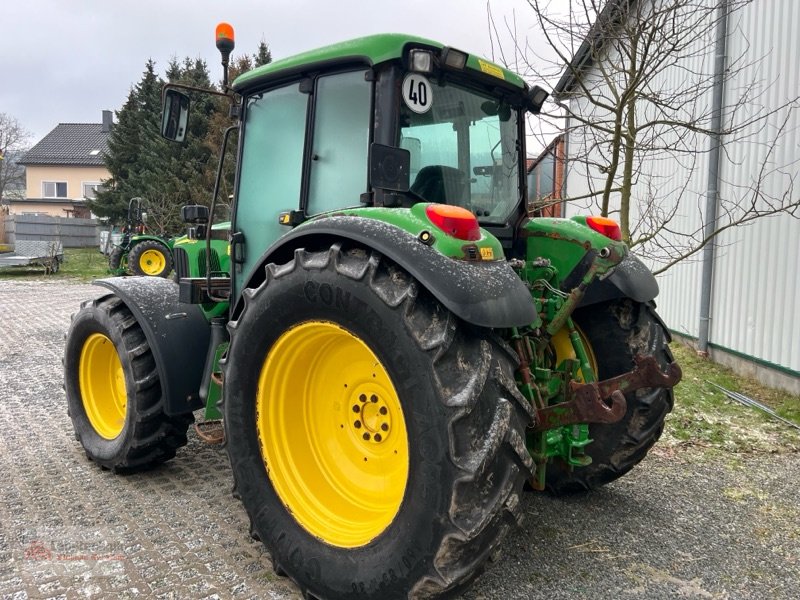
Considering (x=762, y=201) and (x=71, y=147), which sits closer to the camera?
(x=762, y=201)

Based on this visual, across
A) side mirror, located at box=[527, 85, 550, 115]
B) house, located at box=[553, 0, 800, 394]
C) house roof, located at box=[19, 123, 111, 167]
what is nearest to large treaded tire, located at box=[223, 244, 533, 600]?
side mirror, located at box=[527, 85, 550, 115]

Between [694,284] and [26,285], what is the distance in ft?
48.1

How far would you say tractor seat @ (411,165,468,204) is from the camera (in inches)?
112

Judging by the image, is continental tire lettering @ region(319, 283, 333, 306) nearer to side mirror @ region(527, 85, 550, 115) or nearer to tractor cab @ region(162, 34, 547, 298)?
tractor cab @ region(162, 34, 547, 298)

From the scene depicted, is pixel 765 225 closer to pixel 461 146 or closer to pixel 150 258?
pixel 461 146

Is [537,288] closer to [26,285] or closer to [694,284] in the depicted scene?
[694,284]

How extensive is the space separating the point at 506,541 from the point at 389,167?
5.82ft

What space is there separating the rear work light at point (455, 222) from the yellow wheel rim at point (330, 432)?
21.9 inches

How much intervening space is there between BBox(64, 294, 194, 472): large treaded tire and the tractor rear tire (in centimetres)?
1158

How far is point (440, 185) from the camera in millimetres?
2930

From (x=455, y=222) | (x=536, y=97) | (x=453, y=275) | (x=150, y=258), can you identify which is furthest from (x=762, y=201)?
(x=150, y=258)

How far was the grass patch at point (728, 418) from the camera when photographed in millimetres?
4438

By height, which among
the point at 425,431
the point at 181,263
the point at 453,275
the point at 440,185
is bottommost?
the point at 425,431

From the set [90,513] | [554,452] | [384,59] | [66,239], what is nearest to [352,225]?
[384,59]
